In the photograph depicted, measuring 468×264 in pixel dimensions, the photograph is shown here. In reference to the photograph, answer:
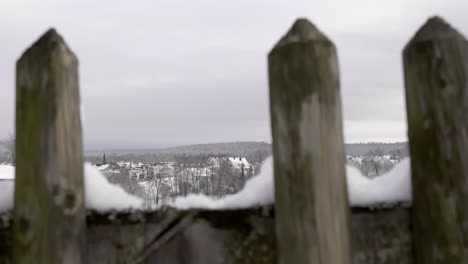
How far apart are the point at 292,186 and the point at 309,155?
0.28 ft

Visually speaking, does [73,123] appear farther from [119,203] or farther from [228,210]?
[228,210]

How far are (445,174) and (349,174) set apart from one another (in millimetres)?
242

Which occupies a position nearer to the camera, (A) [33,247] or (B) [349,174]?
(A) [33,247]

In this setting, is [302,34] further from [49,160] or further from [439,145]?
[49,160]

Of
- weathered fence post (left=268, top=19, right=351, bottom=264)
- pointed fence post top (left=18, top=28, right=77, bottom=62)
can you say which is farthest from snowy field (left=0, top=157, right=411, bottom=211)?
pointed fence post top (left=18, top=28, right=77, bottom=62)

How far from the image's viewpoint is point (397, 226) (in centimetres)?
132

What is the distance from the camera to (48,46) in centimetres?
129

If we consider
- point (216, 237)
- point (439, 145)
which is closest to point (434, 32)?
point (439, 145)

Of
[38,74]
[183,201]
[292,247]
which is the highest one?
[38,74]

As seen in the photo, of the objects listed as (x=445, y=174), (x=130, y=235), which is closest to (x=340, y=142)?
(x=445, y=174)

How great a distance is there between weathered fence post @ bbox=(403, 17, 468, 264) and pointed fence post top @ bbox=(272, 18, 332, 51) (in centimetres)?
27

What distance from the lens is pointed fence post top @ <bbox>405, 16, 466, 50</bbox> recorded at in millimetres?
1298

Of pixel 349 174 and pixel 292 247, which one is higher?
pixel 349 174

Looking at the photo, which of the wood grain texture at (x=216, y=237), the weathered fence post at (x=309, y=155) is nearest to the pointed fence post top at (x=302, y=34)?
the weathered fence post at (x=309, y=155)
